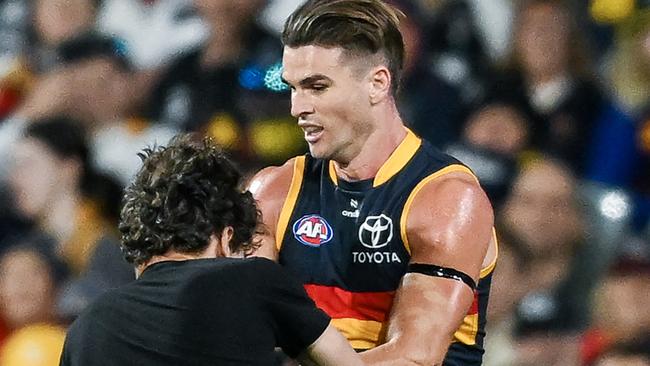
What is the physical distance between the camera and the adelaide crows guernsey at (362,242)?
2379 millimetres

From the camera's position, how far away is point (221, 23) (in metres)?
3.98

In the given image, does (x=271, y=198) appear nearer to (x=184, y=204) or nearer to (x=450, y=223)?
(x=450, y=223)

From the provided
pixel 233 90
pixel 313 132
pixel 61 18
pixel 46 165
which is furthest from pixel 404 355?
pixel 61 18

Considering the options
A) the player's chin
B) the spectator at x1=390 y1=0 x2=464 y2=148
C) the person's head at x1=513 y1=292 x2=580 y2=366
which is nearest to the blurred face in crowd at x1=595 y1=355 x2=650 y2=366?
the person's head at x1=513 y1=292 x2=580 y2=366

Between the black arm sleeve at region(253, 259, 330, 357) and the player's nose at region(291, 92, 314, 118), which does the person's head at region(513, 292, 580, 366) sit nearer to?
the player's nose at region(291, 92, 314, 118)

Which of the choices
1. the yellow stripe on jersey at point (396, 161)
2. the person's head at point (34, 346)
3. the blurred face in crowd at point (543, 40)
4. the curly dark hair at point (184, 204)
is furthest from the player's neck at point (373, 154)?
the person's head at point (34, 346)

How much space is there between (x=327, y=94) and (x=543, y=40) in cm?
154

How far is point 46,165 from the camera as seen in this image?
406 cm

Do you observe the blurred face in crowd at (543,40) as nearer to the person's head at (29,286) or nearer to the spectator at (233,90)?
the spectator at (233,90)

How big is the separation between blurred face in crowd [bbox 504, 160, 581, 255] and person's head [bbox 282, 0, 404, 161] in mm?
1333

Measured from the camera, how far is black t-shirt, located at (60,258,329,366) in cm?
174

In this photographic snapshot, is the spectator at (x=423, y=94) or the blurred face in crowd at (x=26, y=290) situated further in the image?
the blurred face in crowd at (x=26, y=290)

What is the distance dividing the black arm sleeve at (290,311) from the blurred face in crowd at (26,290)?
90.4 inches

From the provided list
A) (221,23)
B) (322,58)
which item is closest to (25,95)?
(221,23)
